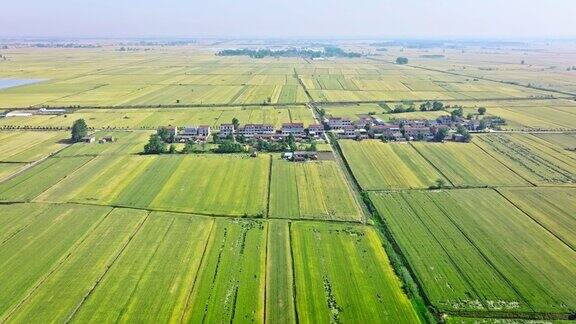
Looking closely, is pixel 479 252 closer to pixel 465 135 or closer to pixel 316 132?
pixel 465 135

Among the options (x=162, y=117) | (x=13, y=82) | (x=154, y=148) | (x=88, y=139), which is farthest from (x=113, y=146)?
(x=13, y=82)

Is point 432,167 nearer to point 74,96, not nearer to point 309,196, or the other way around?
point 309,196

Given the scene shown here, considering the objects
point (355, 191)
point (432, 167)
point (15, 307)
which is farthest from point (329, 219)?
point (15, 307)

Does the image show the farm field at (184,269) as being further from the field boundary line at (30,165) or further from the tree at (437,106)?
the tree at (437,106)

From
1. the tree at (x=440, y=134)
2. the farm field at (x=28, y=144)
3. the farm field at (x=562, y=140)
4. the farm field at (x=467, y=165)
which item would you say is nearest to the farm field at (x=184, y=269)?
the farm field at (x=28, y=144)

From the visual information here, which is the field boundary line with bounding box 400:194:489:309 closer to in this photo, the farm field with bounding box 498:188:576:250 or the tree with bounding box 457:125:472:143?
the farm field with bounding box 498:188:576:250
